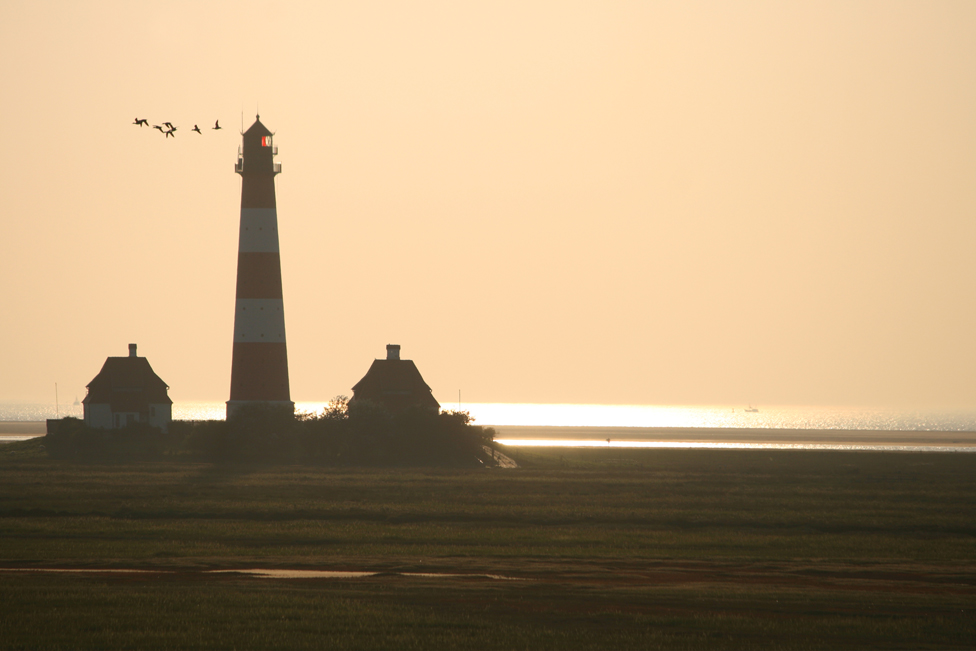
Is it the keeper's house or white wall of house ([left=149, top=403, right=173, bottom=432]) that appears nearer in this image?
the keeper's house

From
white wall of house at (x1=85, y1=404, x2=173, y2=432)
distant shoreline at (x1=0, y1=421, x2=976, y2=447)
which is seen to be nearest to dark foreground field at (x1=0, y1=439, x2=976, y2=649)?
white wall of house at (x1=85, y1=404, x2=173, y2=432)

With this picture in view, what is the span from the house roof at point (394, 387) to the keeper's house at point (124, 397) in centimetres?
1362

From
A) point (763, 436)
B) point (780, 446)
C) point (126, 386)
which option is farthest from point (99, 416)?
point (763, 436)

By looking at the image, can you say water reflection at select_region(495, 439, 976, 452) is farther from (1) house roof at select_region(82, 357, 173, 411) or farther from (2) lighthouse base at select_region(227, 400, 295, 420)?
(2) lighthouse base at select_region(227, 400, 295, 420)

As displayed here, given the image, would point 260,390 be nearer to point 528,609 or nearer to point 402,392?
point 402,392

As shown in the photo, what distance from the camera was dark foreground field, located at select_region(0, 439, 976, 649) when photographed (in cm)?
2019

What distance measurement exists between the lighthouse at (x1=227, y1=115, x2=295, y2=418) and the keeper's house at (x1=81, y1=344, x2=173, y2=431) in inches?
472

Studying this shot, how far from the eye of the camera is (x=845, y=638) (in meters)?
19.9

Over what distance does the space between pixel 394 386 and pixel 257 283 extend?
1328 cm

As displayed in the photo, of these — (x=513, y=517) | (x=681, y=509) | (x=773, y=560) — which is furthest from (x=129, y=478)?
(x=773, y=560)

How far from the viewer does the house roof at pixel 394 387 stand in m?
75.2

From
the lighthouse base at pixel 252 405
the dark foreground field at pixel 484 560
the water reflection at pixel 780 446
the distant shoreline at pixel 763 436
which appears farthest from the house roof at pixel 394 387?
the distant shoreline at pixel 763 436

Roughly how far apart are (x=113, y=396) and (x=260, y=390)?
1505 cm

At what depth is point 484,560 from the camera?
29406 mm
